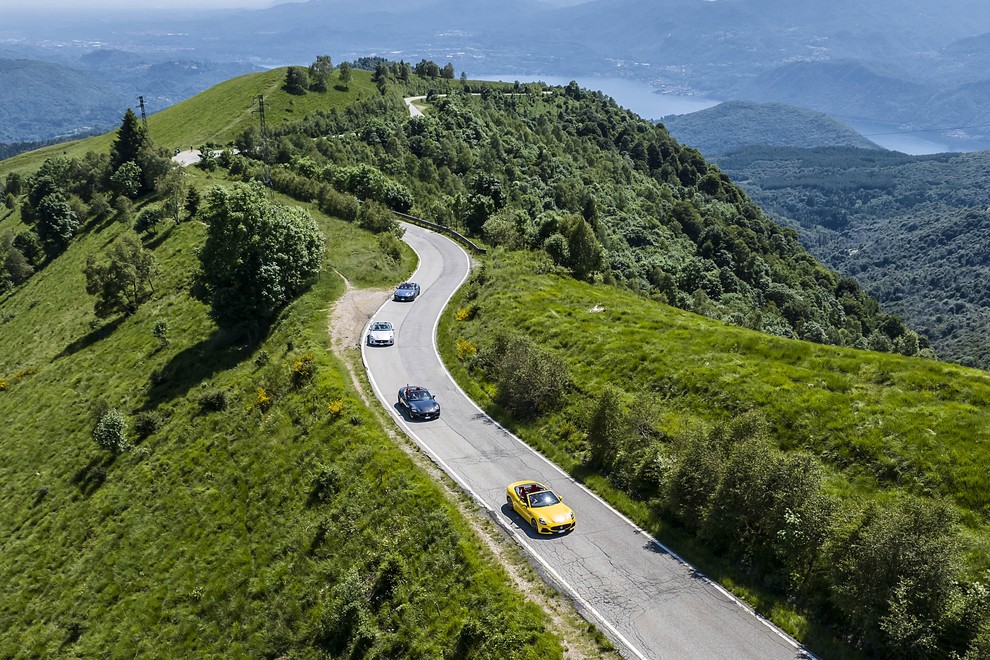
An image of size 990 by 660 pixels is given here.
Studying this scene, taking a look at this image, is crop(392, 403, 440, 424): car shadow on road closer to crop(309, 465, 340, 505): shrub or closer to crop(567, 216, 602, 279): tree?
crop(309, 465, 340, 505): shrub

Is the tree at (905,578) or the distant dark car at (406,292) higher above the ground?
the tree at (905,578)

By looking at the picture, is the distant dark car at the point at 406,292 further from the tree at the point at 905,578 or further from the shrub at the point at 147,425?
the tree at the point at 905,578

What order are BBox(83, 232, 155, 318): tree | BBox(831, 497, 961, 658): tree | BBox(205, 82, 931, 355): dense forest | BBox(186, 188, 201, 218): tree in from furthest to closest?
1. BBox(205, 82, 931, 355): dense forest
2. BBox(186, 188, 201, 218): tree
3. BBox(83, 232, 155, 318): tree
4. BBox(831, 497, 961, 658): tree

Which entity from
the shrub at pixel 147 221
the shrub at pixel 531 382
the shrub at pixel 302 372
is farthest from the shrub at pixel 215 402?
the shrub at pixel 147 221

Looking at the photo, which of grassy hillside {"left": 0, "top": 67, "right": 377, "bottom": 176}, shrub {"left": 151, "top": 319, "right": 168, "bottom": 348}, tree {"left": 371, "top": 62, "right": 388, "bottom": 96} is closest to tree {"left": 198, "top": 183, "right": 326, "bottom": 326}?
shrub {"left": 151, "top": 319, "right": 168, "bottom": 348}

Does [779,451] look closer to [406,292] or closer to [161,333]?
[406,292]

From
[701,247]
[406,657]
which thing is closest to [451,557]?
[406,657]

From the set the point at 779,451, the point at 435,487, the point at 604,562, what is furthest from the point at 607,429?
the point at 435,487
